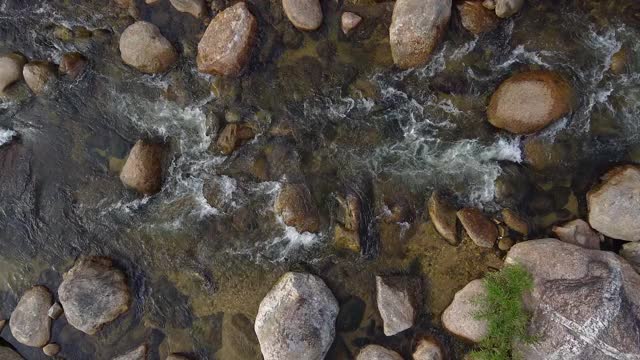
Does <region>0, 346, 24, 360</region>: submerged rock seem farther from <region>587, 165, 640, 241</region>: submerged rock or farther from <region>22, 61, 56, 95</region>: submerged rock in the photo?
<region>587, 165, 640, 241</region>: submerged rock

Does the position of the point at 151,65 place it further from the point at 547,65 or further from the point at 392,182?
the point at 547,65

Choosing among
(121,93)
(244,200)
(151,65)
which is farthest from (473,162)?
(121,93)

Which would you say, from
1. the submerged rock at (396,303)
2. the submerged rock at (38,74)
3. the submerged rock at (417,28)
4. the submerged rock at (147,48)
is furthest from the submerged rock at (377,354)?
the submerged rock at (38,74)

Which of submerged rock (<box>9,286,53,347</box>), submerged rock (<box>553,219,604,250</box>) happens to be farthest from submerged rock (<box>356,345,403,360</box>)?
submerged rock (<box>9,286,53,347</box>)

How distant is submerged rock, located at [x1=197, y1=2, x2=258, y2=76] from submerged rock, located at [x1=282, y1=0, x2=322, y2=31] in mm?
795

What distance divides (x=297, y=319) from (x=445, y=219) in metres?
3.59

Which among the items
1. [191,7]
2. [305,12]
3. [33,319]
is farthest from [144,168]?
[305,12]

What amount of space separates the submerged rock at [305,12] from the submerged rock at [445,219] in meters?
4.48

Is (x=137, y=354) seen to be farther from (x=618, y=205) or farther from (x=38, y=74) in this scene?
(x=618, y=205)

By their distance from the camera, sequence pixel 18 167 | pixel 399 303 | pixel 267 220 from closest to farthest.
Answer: pixel 399 303 < pixel 267 220 < pixel 18 167

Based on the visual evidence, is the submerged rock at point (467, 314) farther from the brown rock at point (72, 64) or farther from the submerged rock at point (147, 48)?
the brown rock at point (72, 64)

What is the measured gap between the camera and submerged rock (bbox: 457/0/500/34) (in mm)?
9344

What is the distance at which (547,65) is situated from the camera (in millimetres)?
9297

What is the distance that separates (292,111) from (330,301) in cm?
408
